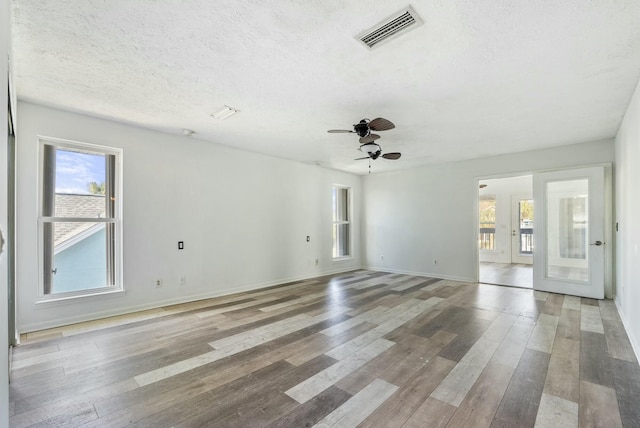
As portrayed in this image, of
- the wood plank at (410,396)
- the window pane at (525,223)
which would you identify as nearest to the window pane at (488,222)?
the window pane at (525,223)

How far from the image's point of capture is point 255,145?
5.14 metres

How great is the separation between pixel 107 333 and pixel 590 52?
5334mm

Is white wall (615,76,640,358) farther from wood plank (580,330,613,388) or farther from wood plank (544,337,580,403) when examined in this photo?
wood plank (544,337,580,403)

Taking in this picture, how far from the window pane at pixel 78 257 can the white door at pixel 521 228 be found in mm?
10263

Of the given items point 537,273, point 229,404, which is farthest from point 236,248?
point 537,273

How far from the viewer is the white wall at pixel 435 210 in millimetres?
5496

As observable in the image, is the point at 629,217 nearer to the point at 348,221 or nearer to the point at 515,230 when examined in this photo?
the point at 348,221

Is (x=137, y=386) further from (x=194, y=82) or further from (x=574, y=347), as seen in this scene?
(x=574, y=347)

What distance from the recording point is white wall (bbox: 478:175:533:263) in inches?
358

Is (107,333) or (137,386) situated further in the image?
(107,333)

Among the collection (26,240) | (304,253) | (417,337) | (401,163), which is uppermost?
(401,163)

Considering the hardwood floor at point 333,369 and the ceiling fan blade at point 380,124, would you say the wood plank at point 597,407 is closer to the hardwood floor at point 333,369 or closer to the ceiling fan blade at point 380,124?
the hardwood floor at point 333,369

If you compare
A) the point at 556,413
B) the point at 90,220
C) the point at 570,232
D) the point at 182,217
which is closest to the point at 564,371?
the point at 556,413

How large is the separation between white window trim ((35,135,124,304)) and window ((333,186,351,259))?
4762mm
